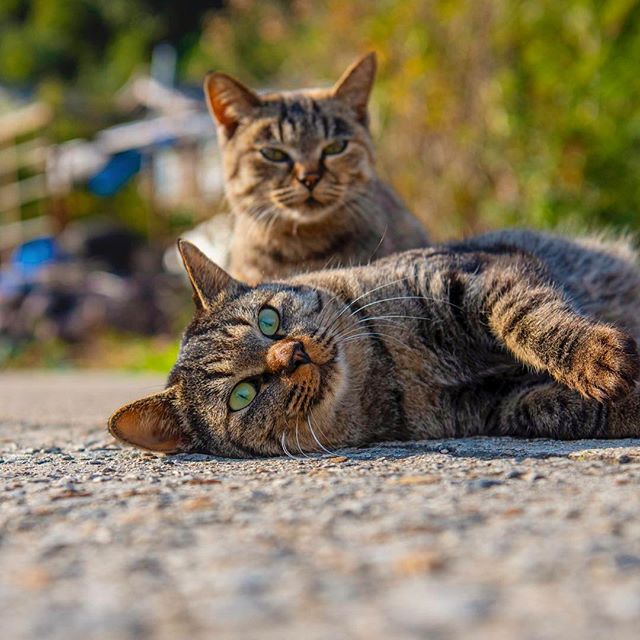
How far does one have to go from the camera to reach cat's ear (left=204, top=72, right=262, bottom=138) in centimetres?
420

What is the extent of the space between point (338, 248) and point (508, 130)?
2574 mm

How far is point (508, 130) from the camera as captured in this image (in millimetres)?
5996

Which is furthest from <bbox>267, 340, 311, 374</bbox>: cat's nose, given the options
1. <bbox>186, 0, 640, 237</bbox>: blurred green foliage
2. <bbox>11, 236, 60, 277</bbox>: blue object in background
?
<bbox>11, 236, 60, 277</bbox>: blue object in background

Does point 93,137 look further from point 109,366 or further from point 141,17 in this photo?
point 141,17

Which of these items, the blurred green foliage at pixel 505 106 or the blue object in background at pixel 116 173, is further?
the blue object in background at pixel 116 173

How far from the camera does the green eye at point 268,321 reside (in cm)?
267

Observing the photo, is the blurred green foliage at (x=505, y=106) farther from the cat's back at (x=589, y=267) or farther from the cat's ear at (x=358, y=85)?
the cat's back at (x=589, y=267)

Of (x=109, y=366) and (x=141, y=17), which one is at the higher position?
(x=141, y=17)

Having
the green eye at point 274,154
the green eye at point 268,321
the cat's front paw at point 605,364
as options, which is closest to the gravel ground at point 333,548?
the cat's front paw at point 605,364

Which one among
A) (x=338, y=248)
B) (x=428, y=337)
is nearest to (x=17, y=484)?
(x=428, y=337)

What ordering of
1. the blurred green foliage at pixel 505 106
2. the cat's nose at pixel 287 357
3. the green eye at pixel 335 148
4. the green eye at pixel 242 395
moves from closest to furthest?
the cat's nose at pixel 287 357 < the green eye at pixel 242 395 < the green eye at pixel 335 148 < the blurred green foliage at pixel 505 106

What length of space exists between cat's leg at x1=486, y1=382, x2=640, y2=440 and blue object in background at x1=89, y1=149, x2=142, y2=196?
1413 cm

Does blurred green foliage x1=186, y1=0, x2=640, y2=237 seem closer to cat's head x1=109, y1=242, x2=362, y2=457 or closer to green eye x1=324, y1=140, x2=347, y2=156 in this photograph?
green eye x1=324, y1=140, x2=347, y2=156

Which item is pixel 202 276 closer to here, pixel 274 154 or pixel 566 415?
pixel 566 415
